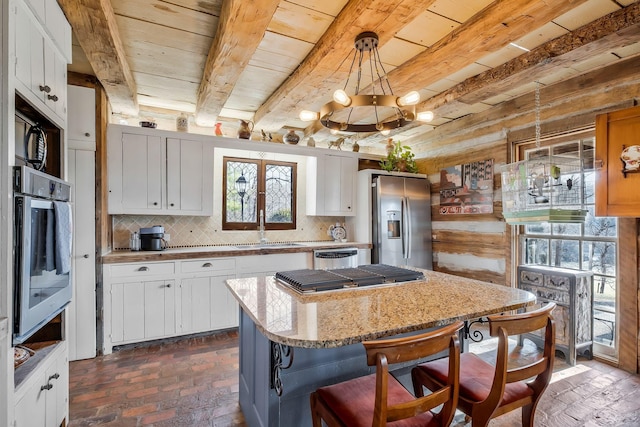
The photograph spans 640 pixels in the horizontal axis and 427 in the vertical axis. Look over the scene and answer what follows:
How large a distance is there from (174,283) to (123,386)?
40.5 inches

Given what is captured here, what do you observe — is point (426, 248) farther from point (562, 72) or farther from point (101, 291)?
point (101, 291)

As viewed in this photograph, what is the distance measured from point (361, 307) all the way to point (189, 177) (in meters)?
2.87

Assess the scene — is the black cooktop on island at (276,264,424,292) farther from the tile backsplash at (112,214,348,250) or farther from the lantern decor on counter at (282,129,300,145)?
the lantern decor on counter at (282,129,300,145)

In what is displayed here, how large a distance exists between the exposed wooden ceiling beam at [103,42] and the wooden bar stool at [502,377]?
99.4 inches

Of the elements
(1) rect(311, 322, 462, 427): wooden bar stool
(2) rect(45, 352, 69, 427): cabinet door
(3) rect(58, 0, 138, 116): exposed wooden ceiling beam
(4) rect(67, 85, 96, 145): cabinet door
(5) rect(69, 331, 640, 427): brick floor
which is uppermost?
(3) rect(58, 0, 138, 116): exposed wooden ceiling beam

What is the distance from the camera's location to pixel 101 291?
118 inches

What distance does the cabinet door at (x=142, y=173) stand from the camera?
335cm

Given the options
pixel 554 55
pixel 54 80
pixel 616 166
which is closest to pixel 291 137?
pixel 54 80

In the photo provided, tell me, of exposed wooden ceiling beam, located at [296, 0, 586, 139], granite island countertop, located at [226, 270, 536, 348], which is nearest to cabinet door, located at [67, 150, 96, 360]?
granite island countertop, located at [226, 270, 536, 348]

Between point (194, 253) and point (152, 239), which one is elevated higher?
point (152, 239)

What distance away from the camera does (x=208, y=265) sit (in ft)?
11.3

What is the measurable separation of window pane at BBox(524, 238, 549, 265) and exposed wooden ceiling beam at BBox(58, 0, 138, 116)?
4116mm

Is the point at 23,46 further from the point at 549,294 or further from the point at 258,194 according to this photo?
the point at 549,294

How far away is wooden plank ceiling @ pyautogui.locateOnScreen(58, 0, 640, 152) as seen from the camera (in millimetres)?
1839
